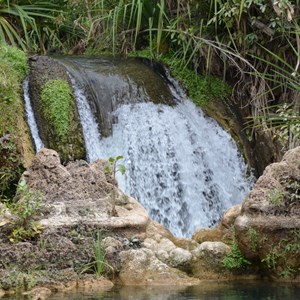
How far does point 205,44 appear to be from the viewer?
41.3 ft

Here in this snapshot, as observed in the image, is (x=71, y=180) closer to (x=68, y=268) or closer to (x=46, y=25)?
(x=68, y=268)

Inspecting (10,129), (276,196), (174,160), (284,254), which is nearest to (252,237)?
(284,254)

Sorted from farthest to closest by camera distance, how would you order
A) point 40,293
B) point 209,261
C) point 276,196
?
point 209,261, point 276,196, point 40,293

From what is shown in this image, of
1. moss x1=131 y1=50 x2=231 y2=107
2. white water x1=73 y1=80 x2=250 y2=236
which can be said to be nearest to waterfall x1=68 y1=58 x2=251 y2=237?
white water x1=73 y1=80 x2=250 y2=236

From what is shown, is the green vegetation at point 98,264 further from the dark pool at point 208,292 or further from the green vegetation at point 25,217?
the green vegetation at point 25,217

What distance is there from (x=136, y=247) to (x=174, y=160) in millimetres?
3324

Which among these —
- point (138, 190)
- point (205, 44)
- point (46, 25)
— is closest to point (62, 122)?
point (138, 190)

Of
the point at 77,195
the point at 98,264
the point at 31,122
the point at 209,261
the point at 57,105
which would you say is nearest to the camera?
the point at 98,264

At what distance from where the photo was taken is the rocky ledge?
7.43 metres

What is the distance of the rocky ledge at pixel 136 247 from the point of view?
292 inches

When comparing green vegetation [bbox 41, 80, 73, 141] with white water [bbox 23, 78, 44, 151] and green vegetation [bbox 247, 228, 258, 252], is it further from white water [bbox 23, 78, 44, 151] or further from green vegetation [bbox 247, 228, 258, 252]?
green vegetation [bbox 247, 228, 258, 252]

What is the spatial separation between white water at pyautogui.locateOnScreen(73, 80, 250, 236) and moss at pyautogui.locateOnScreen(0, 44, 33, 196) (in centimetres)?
101

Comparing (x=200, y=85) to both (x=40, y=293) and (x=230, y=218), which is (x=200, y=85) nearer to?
(x=230, y=218)

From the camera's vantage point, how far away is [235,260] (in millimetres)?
7812
